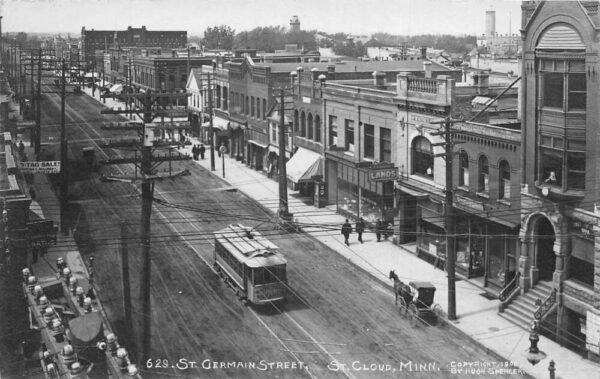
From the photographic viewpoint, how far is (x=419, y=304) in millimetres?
27031

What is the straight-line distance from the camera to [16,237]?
23359 millimetres

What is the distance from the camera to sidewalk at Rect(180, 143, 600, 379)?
23266 millimetres

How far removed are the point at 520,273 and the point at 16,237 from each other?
19004mm

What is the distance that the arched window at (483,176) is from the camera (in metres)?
30.6

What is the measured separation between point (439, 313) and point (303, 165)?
2175 cm

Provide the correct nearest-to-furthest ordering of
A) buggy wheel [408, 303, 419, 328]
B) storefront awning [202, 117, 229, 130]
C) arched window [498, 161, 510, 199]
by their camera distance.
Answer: buggy wheel [408, 303, 419, 328], arched window [498, 161, 510, 199], storefront awning [202, 117, 229, 130]

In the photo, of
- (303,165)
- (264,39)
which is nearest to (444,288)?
(303,165)

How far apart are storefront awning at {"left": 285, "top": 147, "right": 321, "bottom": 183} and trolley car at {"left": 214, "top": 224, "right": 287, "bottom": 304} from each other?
54.6 feet

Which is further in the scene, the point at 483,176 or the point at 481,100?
the point at 481,100

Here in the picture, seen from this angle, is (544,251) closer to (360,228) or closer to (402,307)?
(402,307)

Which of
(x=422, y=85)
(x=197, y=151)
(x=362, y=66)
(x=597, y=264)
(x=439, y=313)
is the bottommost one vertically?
(x=439, y=313)

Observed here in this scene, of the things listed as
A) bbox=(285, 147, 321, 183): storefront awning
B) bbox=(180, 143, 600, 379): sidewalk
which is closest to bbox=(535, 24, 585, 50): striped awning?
bbox=(180, 143, 600, 379): sidewalk

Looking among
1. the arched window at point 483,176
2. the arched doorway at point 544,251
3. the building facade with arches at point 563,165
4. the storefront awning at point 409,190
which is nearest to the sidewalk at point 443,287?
the building facade with arches at point 563,165

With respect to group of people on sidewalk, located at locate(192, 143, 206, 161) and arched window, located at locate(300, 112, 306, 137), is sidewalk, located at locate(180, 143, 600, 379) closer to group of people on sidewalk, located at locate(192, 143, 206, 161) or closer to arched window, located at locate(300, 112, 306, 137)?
arched window, located at locate(300, 112, 306, 137)
